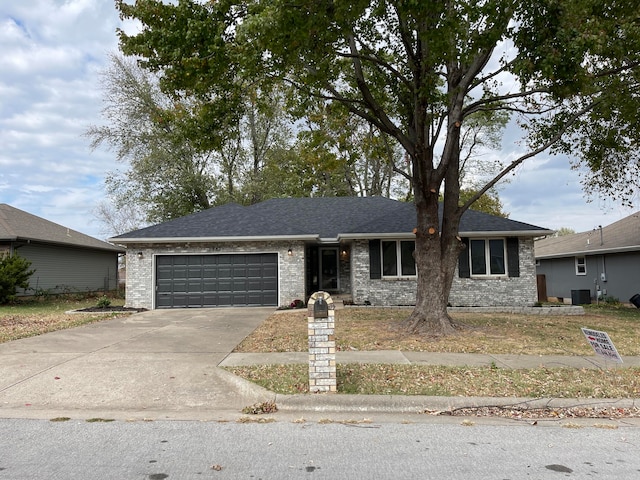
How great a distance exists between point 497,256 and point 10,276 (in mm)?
18586

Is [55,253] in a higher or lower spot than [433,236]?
higher

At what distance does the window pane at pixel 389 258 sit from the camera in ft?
52.9

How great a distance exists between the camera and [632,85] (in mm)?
11234

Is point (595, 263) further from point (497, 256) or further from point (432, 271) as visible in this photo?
point (432, 271)

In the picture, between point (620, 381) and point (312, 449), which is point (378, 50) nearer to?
point (620, 381)

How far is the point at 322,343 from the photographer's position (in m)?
5.63

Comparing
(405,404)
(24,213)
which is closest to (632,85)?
(405,404)

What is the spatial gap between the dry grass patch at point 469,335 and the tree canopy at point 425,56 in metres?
0.90

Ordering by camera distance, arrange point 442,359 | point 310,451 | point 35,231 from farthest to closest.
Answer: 1. point 35,231
2. point 442,359
3. point 310,451

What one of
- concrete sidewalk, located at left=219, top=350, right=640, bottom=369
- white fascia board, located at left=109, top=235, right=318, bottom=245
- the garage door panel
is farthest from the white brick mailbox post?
the garage door panel

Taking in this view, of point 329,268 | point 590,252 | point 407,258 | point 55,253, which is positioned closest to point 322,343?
point 407,258

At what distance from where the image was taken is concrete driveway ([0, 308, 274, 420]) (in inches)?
211

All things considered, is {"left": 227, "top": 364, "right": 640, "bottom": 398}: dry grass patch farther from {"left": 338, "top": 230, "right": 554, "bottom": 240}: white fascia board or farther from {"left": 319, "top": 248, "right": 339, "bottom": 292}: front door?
{"left": 319, "top": 248, "right": 339, "bottom": 292}: front door

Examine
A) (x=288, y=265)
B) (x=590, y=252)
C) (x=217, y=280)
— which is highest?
(x=590, y=252)
